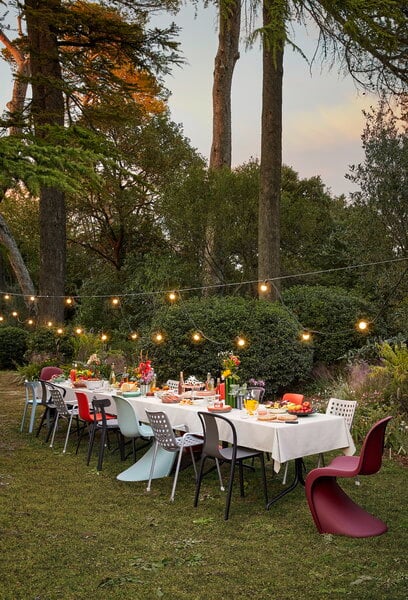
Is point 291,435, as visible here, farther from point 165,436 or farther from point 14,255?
point 14,255

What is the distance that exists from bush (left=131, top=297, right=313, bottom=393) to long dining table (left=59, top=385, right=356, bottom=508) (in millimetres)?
4359

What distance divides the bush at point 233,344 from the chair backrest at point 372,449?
6234mm

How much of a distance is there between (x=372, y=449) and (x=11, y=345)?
16.9m

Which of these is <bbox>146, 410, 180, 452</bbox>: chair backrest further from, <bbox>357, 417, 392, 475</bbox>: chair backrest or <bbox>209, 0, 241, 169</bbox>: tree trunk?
<bbox>209, 0, 241, 169</bbox>: tree trunk

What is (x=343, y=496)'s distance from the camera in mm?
5285

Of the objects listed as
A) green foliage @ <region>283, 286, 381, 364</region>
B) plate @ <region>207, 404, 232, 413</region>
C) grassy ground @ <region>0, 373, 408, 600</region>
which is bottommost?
grassy ground @ <region>0, 373, 408, 600</region>

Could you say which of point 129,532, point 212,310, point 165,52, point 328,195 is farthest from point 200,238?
point 129,532

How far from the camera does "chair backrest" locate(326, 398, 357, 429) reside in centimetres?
696

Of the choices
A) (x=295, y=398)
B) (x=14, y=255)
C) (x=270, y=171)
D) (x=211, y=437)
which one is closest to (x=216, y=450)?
(x=211, y=437)

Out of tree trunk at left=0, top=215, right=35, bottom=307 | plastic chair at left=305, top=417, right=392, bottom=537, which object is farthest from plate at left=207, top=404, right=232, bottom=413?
tree trunk at left=0, top=215, right=35, bottom=307

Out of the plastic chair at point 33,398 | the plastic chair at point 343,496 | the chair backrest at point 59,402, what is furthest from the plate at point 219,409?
the plastic chair at point 33,398

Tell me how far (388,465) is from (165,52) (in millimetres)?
10673

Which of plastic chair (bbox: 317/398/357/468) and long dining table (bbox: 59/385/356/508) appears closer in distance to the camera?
long dining table (bbox: 59/385/356/508)

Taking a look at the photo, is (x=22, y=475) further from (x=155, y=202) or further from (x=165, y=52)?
(x=155, y=202)
